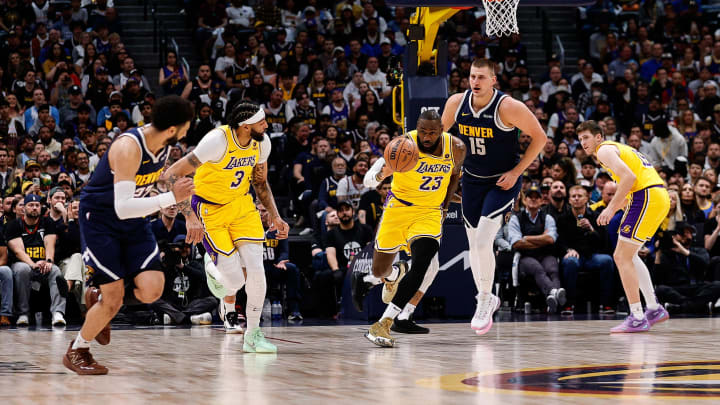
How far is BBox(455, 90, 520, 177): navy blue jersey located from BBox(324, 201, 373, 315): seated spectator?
12.0ft

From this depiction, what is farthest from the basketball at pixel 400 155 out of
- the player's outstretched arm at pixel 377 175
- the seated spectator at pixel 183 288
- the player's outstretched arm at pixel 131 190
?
the seated spectator at pixel 183 288

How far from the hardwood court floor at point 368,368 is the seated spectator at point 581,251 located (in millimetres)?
2813

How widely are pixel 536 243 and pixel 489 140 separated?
4.16m

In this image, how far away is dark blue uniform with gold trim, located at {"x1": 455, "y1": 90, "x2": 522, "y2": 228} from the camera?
8359 millimetres

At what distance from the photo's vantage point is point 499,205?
8.34 m

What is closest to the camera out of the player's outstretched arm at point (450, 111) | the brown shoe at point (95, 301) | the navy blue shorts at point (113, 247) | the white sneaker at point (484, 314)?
the navy blue shorts at point (113, 247)

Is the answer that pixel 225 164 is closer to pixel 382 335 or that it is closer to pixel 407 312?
pixel 382 335

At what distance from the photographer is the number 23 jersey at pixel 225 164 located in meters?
7.40

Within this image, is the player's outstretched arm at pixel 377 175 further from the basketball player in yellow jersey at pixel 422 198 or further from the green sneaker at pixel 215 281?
the green sneaker at pixel 215 281

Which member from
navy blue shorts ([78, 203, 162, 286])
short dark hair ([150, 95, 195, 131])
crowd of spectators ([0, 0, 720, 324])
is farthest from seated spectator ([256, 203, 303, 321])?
short dark hair ([150, 95, 195, 131])

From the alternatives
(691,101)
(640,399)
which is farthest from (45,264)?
(691,101)

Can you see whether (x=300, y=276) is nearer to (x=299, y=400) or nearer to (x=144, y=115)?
(x=144, y=115)

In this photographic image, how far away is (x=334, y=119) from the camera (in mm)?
15828

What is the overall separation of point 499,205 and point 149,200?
3.52m
